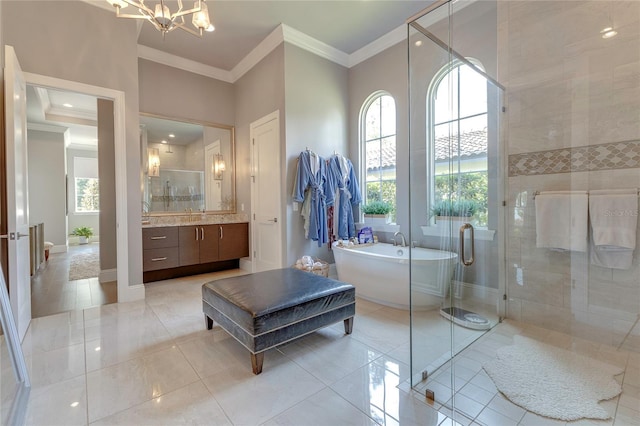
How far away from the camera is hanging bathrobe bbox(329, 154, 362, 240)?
4.07 m

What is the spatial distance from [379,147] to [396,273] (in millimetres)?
2095

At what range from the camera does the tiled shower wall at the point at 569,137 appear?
2115mm

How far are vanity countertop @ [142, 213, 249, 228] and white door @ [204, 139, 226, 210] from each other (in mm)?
200

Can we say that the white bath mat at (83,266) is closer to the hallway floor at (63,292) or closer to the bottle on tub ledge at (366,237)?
the hallway floor at (63,292)

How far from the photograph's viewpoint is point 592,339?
2.24 m

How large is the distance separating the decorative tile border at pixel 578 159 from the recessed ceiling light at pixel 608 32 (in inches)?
32.9

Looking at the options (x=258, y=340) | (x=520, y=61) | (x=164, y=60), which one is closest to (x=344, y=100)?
(x=520, y=61)

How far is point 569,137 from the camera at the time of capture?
2.35 metres

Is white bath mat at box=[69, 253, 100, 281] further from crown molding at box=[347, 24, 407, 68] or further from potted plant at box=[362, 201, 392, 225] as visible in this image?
crown molding at box=[347, 24, 407, 68]

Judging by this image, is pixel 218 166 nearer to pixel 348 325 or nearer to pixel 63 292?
pixel 63 292

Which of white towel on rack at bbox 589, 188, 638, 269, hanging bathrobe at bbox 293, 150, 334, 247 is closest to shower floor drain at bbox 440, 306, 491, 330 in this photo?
white towel on rack at bbox 589, 188, 638, 269

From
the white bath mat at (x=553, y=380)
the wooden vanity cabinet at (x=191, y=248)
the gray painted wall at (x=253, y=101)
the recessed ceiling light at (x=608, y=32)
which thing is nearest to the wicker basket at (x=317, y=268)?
the wooden vanity cabinet at (x=191, y=248)

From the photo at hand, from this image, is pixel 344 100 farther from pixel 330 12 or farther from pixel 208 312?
pixel 208 312

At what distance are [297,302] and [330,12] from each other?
3.35m
